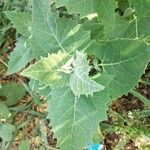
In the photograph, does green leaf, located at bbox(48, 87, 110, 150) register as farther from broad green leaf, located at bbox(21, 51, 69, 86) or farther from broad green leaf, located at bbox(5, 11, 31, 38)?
broad green leaf, located at bbox(5, 11, 31, 38)

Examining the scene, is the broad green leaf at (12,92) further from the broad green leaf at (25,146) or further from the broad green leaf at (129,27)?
the broad green leaf at (129,27)

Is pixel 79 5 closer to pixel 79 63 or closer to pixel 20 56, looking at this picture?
pixel 79 63

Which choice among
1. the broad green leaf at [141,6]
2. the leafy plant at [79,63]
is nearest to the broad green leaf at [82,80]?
the leafy plant at [79,63]

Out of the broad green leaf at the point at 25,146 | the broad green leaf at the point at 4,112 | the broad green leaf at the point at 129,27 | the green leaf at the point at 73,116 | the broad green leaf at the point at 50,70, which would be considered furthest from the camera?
the broad green leaf at the point at 4,112

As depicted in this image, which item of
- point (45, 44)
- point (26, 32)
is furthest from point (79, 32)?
point (26, 32)

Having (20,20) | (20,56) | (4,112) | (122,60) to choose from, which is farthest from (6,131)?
(122,60)

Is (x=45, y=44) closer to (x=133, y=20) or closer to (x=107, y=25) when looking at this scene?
(x=107, y=25)

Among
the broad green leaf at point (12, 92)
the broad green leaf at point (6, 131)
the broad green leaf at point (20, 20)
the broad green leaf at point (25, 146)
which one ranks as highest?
the broad green leaf at point (20, 20)
